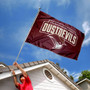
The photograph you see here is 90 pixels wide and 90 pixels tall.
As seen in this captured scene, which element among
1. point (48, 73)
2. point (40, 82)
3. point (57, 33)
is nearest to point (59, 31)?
point (57, 33)

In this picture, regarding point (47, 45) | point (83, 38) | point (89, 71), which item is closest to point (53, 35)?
point (47, 45)

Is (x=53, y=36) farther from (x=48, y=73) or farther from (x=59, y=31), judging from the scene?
(x=48, y=73)

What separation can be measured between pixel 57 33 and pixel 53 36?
0.27 metres

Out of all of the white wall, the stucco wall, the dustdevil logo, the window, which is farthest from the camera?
the window

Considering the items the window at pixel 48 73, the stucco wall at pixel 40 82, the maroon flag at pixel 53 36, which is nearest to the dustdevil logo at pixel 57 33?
the maroon flag at pixel 53 36

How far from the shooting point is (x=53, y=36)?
228 inches

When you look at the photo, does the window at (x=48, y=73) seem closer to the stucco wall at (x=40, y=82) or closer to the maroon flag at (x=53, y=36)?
the stucco wall at (x=40, y=82)

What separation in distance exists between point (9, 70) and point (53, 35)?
2629 millimetres

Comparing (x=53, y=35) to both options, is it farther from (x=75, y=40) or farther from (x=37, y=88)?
(x=37, y=88)

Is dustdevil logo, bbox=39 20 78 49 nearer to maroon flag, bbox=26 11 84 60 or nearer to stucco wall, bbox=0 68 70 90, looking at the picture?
maroon flag, bbox=26 11 84 60

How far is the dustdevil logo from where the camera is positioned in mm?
5730

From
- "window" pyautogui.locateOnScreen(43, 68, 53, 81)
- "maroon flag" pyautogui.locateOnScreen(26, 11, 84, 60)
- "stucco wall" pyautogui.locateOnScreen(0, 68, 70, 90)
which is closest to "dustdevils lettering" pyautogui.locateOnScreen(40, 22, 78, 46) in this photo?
"maroon flag" pyautogui.locateOnScreen(26, 11, 84, 60)

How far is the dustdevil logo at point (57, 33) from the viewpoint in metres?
5.73

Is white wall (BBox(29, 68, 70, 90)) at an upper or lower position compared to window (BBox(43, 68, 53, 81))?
lower
